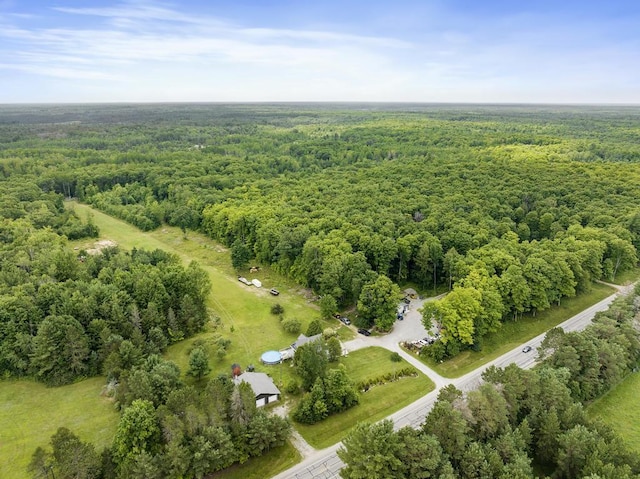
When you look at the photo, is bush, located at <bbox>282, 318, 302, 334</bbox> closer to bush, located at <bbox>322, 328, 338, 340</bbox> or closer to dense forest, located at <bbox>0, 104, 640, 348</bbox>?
bush, located at <bbox>322, 328, 338, 340</bbox>

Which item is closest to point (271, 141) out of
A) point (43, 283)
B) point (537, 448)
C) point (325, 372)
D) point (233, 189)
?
point (233, 189)

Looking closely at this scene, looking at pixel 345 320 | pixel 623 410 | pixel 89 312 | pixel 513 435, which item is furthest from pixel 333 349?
pixel 623 410

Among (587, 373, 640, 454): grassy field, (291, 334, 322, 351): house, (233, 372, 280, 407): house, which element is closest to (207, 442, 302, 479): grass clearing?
(233, 372, 280, 407): house

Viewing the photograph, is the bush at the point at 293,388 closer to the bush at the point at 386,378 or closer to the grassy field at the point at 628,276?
the bush at the point at 386,378

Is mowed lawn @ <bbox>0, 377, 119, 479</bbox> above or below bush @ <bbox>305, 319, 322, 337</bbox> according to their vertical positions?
below

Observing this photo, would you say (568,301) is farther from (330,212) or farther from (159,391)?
(159,391)

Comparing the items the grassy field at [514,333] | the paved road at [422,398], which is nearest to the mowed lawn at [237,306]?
the paved road at [422,398]

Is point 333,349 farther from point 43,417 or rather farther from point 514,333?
point 43,417
